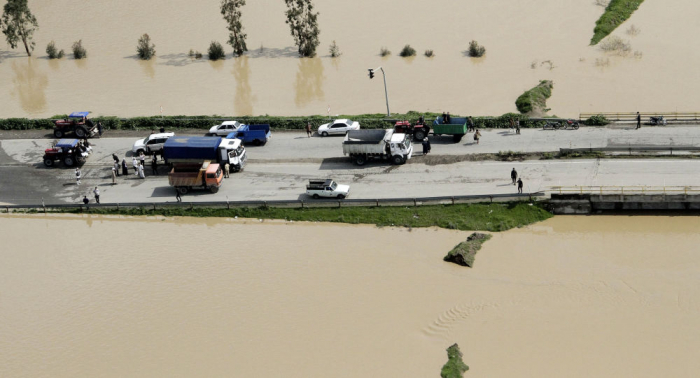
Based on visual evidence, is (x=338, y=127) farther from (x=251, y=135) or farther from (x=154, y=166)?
(x=154, y=166)

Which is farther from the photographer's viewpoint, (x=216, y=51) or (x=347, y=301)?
(x=216, y=51)

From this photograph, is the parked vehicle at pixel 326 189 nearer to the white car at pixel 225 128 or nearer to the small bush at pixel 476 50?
the white car at pixel 225 128

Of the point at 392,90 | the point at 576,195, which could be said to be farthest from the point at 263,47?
the point at 576,195

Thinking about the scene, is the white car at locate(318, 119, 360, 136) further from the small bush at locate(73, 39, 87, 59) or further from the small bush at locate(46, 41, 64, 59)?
the small bush at locate(46, 41, 64, 59)

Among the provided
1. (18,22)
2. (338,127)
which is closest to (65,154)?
(338,127)

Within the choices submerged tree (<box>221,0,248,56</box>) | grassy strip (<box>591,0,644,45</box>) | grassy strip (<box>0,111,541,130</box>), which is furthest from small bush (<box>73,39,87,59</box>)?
grassy strip (<box>591,0,644,45</box>)

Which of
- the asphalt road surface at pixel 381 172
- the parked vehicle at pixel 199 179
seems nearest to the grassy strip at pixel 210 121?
the asphalt road surface at pixel 381 172
